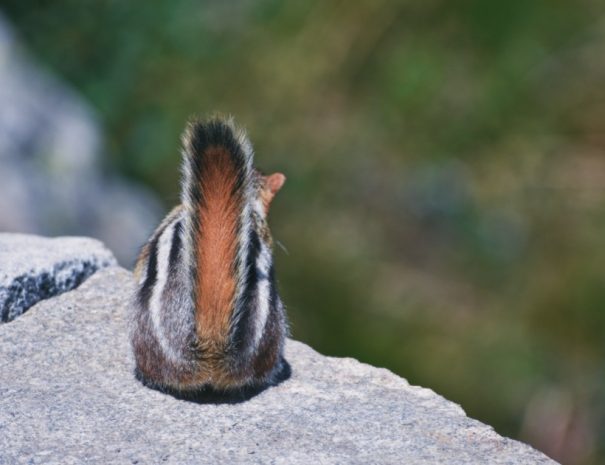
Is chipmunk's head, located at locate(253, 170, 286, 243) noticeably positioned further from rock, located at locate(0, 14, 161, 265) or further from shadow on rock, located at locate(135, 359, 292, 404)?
rock, located at locate(0, 14, 161, 265)

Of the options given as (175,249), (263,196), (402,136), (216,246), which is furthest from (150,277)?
(402,136)

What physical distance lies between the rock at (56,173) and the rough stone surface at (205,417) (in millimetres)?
3941

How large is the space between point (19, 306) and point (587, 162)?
18.9 ft

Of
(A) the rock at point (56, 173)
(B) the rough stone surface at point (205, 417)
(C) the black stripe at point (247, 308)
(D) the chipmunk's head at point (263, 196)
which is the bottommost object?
(B) the rough stone surface at point (205, 417)

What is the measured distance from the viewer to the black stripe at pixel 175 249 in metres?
4.86

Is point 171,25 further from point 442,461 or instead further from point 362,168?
point 442,461

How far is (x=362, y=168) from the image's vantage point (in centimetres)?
1020

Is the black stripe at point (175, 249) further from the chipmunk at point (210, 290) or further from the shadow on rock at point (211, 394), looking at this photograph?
the shadow on rock at point (211, 394)

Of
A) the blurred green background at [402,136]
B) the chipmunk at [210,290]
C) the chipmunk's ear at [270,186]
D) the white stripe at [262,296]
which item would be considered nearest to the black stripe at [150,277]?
the chipmunk at [210,290]

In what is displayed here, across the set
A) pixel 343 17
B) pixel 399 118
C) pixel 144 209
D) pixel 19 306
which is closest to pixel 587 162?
pixel 399 118

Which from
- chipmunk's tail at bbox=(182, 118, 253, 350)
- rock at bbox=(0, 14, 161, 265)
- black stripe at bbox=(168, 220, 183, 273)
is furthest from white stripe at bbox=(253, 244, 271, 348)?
rock at bbox=(0, 14, 161, 265)

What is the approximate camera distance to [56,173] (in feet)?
31.9

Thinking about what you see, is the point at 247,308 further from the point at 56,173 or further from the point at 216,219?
the point at 56,173

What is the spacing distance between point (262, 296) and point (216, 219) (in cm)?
33
